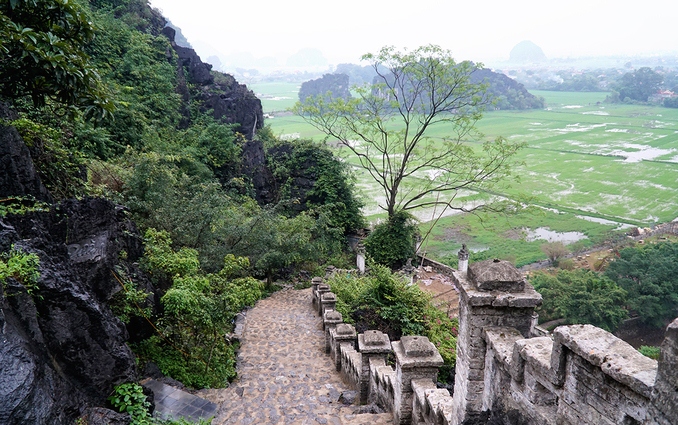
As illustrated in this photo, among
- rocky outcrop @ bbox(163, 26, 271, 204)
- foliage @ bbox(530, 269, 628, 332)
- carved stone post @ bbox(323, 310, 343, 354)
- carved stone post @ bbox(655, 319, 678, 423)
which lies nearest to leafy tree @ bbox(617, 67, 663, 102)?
foliage @ bbox(530, 269, 628, 332)

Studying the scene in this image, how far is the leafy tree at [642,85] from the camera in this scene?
100 m

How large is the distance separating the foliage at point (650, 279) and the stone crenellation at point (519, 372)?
20.8 meters

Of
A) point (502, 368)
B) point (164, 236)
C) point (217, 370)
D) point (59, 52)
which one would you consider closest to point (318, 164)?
point (164, 236)

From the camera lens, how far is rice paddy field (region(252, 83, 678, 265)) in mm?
31984

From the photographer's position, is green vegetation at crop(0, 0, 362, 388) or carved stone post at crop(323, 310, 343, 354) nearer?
green vegetation at crop(0, 0, 362, 388)

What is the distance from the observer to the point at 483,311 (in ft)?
10.8

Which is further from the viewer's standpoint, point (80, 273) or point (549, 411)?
point (80, 273)

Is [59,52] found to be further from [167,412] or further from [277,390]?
[277,390]

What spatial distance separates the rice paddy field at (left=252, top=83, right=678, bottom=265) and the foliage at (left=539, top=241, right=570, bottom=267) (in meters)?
0.72

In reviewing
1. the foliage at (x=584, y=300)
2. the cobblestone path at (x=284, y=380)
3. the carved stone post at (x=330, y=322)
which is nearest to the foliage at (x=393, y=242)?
the foliage at (x=584, y=300)

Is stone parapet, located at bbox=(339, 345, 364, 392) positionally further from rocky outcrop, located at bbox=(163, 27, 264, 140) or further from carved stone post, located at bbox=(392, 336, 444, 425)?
rocky outcrop, located at bbox=(163, 27, 264, 140)

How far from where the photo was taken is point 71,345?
161 inches

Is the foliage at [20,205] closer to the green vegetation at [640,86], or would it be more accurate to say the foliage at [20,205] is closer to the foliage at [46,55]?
the foliage at [46,55]

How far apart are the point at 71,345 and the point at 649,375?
4693 millimetres
